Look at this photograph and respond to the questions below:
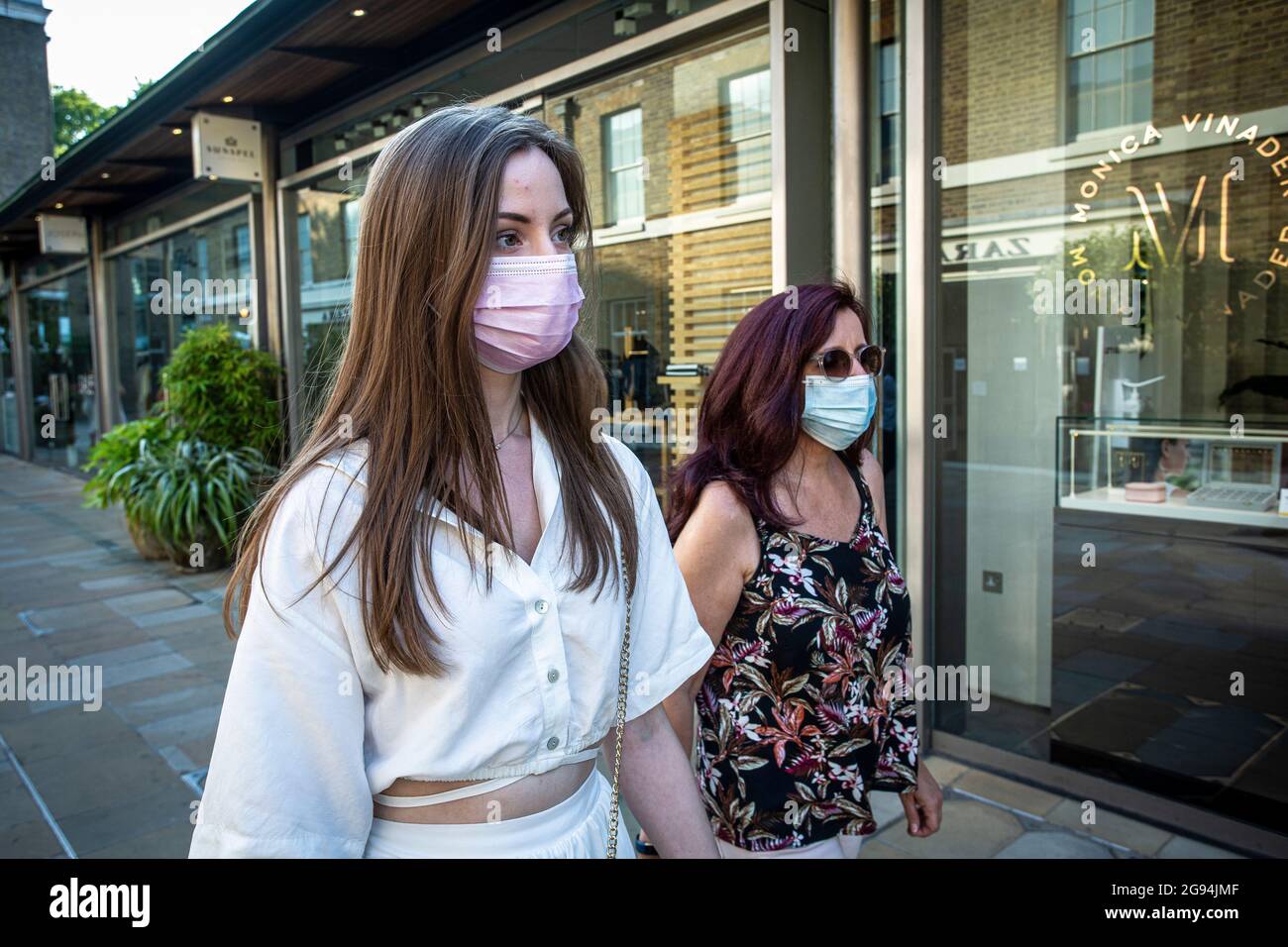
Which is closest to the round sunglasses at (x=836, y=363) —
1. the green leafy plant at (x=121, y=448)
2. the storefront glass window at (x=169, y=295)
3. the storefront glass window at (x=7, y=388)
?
the green leafy plant at (x=121, y=448)

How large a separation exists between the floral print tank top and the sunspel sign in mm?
8312

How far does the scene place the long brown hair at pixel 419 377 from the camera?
44.9 inches

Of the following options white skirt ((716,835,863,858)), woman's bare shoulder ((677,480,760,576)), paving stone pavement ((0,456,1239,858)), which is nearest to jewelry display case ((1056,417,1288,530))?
paving stone pavement ((0,456,1239,858))

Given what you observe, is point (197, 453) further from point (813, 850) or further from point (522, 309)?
point (522, 309)

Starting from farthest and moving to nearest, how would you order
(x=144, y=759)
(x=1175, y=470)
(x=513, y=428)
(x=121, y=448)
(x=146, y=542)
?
(x=121, y=448)
(x=146, y=542)
(x=144, y=759)
(x=1175, y=470)
(x=513, y=428)

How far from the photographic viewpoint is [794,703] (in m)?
1.89

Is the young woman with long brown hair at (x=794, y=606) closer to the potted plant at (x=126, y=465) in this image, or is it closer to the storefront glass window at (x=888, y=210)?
the storefront glass window at (x=888, y=210)

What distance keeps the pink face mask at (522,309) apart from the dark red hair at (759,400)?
2.49ft

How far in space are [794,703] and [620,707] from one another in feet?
2.14

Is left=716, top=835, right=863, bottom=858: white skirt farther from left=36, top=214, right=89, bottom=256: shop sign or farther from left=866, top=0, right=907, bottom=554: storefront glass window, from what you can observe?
left=36, top=214, right=89, bottom=256: shop sign

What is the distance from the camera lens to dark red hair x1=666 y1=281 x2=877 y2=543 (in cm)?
207

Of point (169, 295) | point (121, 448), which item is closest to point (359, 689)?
point (121, 448)
